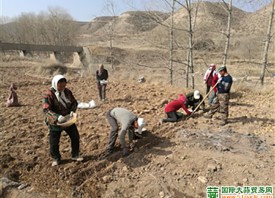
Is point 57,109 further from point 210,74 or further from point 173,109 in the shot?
point 210,74

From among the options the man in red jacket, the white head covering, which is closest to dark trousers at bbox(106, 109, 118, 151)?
the white head covering

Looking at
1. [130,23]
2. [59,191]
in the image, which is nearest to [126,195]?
[59,191]

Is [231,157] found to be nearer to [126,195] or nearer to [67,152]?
[126,195]

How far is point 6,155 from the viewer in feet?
15.7

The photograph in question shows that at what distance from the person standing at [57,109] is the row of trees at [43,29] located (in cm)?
3184

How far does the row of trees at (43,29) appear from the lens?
3409 centimetres

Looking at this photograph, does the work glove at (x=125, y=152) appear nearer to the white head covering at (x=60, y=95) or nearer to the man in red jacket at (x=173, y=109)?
the white head covering at (x=60, y=95)

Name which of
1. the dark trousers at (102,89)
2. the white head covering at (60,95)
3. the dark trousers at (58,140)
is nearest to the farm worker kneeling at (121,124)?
the dark trousers at (58,140)

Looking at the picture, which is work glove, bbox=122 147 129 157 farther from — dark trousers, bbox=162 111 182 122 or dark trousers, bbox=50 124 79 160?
dark trousers, bbox=162 111 182 122

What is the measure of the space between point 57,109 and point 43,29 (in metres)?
33.7

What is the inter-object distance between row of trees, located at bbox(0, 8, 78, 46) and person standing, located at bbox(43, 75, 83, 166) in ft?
104

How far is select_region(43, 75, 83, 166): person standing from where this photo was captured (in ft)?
13.3

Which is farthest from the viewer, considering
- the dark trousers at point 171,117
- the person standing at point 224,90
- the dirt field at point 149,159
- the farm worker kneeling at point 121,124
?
the dark trousers at point 171,117

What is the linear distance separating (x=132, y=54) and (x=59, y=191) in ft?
91.9
